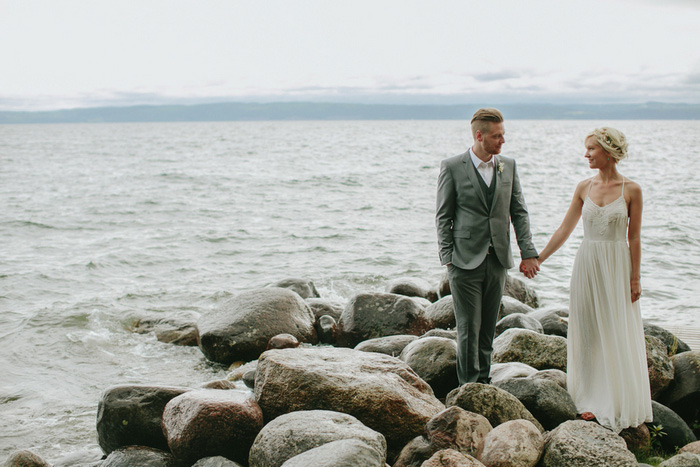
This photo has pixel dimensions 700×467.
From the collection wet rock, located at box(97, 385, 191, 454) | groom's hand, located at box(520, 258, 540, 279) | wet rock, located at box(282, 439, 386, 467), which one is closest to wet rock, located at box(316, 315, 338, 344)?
wet rock, located at box(97, 385, 191, 454)

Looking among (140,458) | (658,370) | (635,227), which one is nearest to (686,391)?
(658,370)

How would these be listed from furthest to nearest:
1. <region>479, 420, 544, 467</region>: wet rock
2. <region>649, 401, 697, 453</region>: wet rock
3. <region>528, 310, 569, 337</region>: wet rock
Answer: <region>528, 310, 569, 337</region>: wet rock → <region>649, 401, 697, 453</region>: wet rock → <region>479, 420, 544, 467</region>: wet rock

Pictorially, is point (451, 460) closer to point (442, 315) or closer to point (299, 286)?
point (442, 315)

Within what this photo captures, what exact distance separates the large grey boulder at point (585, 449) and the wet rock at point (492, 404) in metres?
0.50

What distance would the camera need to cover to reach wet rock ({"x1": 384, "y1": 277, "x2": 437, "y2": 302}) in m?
11.5

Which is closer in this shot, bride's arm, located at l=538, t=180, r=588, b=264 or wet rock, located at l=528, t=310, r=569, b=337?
bride's arm, located at l=538, t=180, r=588, b=264

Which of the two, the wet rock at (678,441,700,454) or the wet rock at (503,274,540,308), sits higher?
the wet rock at (678,441,700,454)

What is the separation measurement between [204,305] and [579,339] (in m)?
9.00

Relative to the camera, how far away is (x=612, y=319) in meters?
5.17

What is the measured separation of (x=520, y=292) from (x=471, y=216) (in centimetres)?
657

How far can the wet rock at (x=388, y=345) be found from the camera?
754 centimetres

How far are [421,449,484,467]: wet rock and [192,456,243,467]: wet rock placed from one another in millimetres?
1622

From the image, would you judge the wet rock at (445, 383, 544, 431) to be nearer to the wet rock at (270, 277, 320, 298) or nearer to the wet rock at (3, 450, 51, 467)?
the wet rock at (3, 450, 51, 467)

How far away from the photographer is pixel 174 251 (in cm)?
1806
